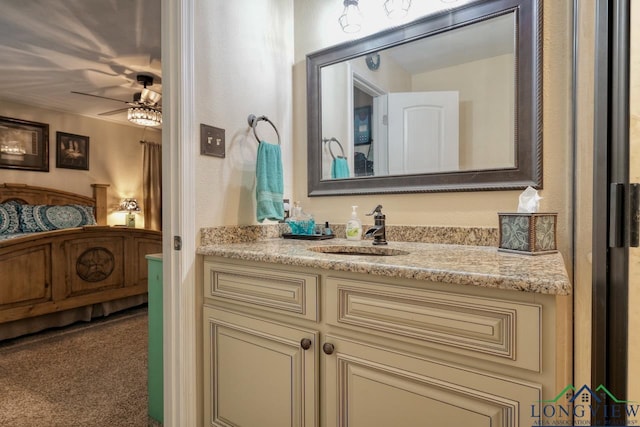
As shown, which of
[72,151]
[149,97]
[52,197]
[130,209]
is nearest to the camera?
[149,97]

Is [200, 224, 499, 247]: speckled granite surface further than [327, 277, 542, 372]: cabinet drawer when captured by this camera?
Yes

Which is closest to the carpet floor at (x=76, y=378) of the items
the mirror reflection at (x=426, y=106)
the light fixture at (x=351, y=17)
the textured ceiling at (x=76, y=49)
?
the mirror reflection at (x=426, y=106)

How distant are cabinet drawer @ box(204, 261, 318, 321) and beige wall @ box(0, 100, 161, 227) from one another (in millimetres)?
4470

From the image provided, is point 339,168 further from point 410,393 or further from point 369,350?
point 410,393

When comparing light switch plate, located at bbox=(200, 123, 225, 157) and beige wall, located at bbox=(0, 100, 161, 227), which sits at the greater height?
beige wall, located at bbox=(0, 100, 161, 227)

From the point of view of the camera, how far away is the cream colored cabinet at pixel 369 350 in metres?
0.75

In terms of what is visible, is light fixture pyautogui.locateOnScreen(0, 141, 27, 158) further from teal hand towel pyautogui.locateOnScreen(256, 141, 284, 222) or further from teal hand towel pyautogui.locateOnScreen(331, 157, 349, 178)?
teal hand towel pyautogui.locateOnScreen(331, 157, 349, 178)

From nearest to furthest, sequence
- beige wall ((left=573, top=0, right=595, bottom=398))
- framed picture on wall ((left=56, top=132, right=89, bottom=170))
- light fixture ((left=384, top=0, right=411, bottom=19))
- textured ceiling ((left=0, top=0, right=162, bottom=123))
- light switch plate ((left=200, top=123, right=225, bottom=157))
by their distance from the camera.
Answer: beige wall ((left=573, top=0, right=595, bottom=398))
light switch plate ((left=200, top=123, right=225, bottom=157))
light fixture ((left=384, top=0, right=411, bottom=19))
textured ceiling ((left=0, top=0, right=162, bottom=123))
framed picture on wall ((left=56, top=132, right=89, bottom=170))

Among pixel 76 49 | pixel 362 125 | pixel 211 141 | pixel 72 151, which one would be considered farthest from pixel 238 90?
pixel 72 151

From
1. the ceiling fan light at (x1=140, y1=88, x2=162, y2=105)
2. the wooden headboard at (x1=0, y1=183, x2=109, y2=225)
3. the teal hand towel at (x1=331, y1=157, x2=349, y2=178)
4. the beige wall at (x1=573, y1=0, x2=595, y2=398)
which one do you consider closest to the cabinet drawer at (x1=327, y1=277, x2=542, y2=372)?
the beige wall at (x1=573, y1=0, x2=595, y2=398)

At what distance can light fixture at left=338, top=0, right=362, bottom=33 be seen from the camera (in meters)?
1.71

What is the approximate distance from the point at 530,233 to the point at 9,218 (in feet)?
15.7

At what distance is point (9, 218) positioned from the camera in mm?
3707

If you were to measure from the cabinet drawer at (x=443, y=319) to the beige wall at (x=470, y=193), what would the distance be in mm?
Result: 524
